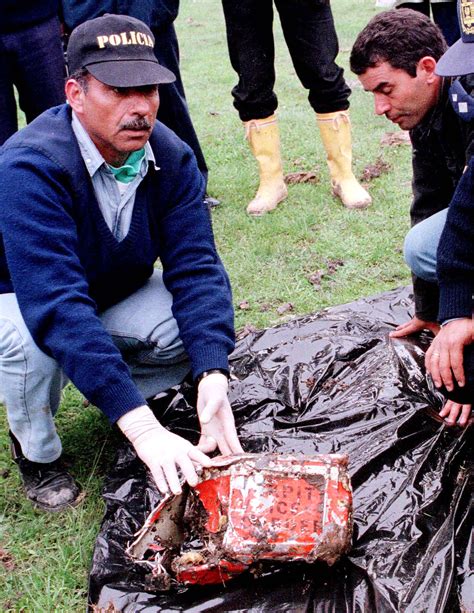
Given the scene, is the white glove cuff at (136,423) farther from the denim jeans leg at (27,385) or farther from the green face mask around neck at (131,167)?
the green face mask around neck at (131,167)

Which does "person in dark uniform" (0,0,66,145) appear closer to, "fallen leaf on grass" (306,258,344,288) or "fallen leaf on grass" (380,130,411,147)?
"fallen leaf on grass" (306,258,344,288)

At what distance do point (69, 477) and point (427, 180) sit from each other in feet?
5.67

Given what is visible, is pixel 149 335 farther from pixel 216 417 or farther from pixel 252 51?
pixel 252 51

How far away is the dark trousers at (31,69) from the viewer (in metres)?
3.54

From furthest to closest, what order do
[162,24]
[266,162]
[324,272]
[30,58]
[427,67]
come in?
[266,162] < [162,24] < [324,272] < [30,58] < [427,67]

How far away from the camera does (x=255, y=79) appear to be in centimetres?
445

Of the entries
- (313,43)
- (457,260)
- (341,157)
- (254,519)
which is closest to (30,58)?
(313,43)

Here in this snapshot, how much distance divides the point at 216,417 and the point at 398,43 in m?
1.52

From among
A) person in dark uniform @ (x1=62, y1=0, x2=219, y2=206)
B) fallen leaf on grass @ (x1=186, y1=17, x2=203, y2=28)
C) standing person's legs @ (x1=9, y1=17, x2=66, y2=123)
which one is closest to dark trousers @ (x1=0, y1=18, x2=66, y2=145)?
standing person's legs @ (x1=9, y1=17, x2=66, y2=123)

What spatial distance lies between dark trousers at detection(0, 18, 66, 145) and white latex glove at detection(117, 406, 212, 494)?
2.02 metres

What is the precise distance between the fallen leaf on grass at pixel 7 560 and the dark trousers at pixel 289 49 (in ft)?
9.94

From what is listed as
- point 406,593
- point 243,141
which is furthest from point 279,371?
point 243,141

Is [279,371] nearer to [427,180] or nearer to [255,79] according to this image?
[427,180]

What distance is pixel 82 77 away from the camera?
2.29 meters
